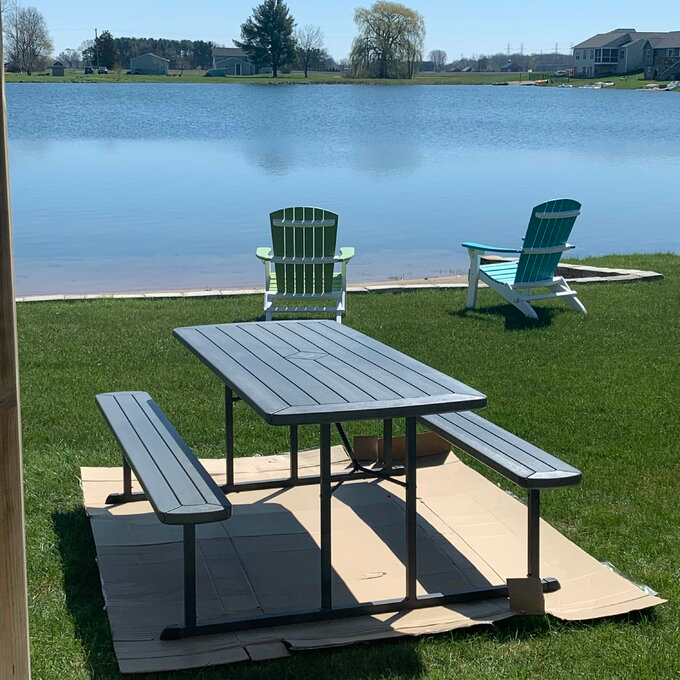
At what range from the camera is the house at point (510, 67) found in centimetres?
15930

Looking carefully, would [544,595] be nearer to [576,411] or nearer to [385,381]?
[385,381]

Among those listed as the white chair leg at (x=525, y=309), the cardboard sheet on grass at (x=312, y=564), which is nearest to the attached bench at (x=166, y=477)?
the cardboard sheet on grass at (x=312, y=564)

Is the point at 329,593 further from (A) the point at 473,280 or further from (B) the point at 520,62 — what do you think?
(B) the point at 520,62

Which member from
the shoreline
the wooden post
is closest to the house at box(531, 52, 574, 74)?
the shoreline

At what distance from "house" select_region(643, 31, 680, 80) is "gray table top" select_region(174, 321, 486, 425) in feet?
369

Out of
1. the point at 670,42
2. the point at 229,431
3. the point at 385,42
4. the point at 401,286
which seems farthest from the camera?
the point at 670,42

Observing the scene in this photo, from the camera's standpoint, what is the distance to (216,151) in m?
31.2

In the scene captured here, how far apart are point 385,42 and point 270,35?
14.6m

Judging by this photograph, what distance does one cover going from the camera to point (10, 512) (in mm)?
1841

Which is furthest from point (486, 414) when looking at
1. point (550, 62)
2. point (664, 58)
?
point (550, 62)

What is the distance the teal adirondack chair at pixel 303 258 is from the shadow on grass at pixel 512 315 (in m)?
1.02

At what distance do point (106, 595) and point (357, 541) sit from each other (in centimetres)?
104

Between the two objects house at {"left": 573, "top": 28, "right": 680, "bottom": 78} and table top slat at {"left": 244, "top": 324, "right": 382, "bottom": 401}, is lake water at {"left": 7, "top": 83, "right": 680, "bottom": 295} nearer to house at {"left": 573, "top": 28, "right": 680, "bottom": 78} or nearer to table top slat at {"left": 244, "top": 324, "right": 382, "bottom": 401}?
table top slat at {"left": 244, "top": 324, "right": 382, "bottom": 401}

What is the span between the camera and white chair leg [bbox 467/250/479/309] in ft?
28.4
